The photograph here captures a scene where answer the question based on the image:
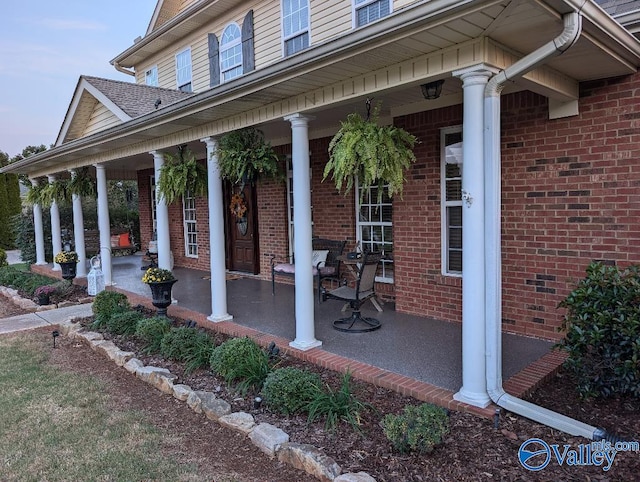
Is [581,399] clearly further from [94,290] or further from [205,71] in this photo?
[205,71]

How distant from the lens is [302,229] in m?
4.80

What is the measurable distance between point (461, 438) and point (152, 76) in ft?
42.5

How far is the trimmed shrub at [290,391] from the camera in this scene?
349cm

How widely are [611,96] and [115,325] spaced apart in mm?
6125

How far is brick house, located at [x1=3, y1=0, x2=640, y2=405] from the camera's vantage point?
10.6ft

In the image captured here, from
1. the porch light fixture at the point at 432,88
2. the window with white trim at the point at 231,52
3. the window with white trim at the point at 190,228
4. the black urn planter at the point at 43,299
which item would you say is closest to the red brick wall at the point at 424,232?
the porch light fixture at the point at 432,88

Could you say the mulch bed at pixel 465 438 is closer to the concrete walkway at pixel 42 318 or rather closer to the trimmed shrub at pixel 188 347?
the trimmed shrub at pixel 188 347

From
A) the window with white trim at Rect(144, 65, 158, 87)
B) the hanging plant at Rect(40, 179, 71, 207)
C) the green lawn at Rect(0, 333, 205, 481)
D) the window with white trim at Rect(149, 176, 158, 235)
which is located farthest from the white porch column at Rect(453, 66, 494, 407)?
the window with white trim at Rect(144, 65, 158, 87)

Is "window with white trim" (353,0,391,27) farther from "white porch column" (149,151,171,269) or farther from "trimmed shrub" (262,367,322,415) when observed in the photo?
"trimmed shrub" (262,367,322,415)

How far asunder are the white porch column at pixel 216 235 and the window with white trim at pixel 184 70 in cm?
629

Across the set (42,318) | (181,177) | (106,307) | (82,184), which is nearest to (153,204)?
(82,184)

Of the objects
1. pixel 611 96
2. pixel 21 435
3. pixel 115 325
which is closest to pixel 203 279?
pixel 115 325

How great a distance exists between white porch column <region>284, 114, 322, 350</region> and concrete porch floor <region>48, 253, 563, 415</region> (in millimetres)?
223

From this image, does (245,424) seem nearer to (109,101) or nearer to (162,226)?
(162,226)
